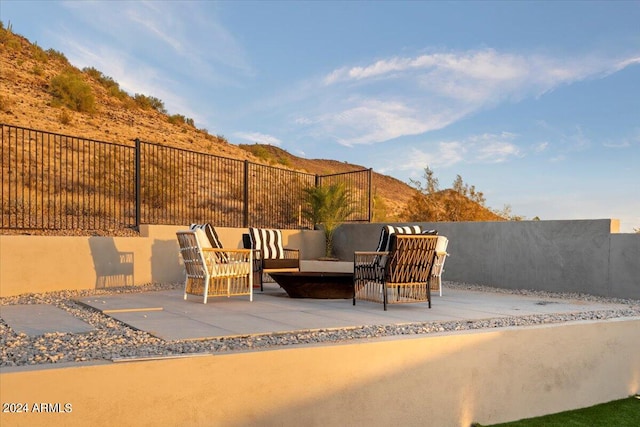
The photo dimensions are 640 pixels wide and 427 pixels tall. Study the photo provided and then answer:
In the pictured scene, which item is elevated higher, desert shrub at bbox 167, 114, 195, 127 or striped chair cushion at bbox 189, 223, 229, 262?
desert shrub at bbox 167, 114, 195, 127

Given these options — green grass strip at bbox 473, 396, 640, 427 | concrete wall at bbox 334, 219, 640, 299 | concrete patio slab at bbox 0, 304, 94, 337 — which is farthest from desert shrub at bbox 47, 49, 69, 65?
green grass strip at bbox 473, 396, 640, 427

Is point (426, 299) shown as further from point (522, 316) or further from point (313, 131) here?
point (313, 131)

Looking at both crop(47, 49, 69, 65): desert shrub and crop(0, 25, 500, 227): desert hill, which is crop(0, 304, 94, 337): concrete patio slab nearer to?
crop(0, 25, 500, 227): desert hill

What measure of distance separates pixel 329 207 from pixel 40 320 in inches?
352

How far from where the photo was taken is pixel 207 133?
101ft

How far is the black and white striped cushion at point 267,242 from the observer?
927cm

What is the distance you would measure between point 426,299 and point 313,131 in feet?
44.1

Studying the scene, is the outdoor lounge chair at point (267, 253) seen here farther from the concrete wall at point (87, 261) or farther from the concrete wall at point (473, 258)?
the concrete wall at point (473, 258)

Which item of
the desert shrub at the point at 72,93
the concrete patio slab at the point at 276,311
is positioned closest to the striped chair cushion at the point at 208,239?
the concrete patio slab at the point at 276,311

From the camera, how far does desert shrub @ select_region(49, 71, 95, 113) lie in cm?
2370

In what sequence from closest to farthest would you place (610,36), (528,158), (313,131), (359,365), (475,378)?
(359,365)
(475,378)
(610,36)
(528,158)
(313,131)

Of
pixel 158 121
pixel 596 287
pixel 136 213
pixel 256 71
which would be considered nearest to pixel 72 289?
pixel 136 213

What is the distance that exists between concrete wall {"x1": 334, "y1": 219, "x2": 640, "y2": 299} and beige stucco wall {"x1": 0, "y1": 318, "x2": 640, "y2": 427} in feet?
13.9

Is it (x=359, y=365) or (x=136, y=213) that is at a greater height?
(x=136, y=213)
